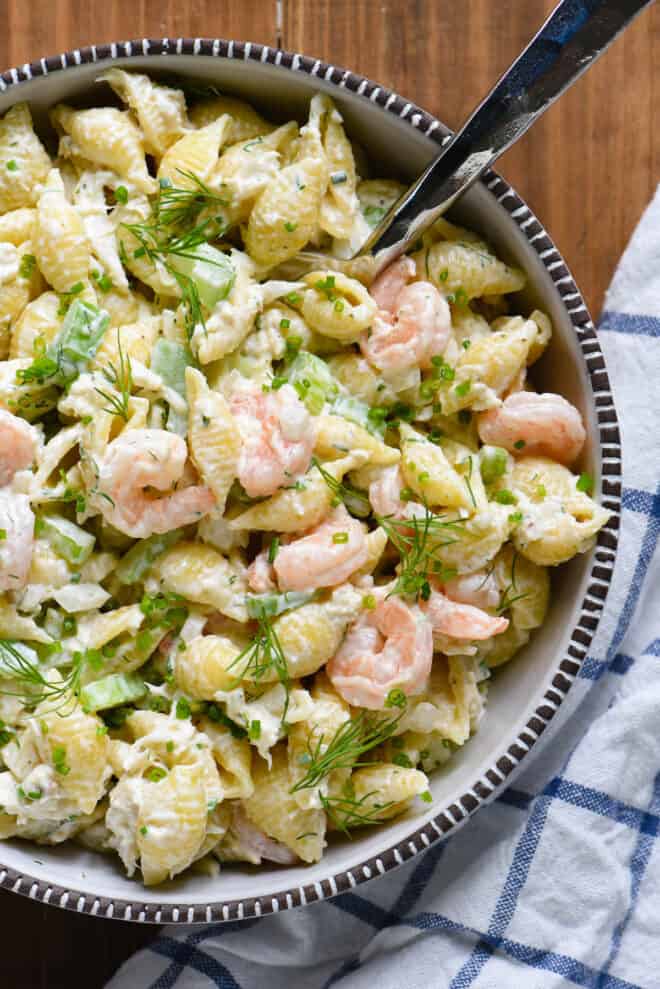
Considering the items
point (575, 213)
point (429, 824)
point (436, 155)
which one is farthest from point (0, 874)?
point (575, 213)

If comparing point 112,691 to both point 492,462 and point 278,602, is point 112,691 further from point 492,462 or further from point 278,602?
point 492,462

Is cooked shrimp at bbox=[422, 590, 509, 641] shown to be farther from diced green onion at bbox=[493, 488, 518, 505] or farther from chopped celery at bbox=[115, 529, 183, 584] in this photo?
chopped celery at bbox=[115, 529, 183, 584]

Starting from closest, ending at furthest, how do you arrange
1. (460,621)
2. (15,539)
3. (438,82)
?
(15,539) → (460,621) → (438,82)

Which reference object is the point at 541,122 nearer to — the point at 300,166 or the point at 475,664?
the point at 300,166

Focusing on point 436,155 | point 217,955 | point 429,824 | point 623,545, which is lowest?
point 217,955

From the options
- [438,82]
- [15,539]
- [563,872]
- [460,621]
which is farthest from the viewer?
[438,82]

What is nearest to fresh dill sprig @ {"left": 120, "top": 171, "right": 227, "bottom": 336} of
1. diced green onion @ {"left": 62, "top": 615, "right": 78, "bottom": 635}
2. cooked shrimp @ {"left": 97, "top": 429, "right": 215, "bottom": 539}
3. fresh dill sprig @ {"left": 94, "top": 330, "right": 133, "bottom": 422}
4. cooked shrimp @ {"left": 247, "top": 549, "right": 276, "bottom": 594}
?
fresh dill sprig @ {"left": 94, "top": 330, "right": 133, "bottom": 422}

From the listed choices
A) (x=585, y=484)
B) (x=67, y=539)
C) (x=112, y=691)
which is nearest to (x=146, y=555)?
(x=67, y=539)
